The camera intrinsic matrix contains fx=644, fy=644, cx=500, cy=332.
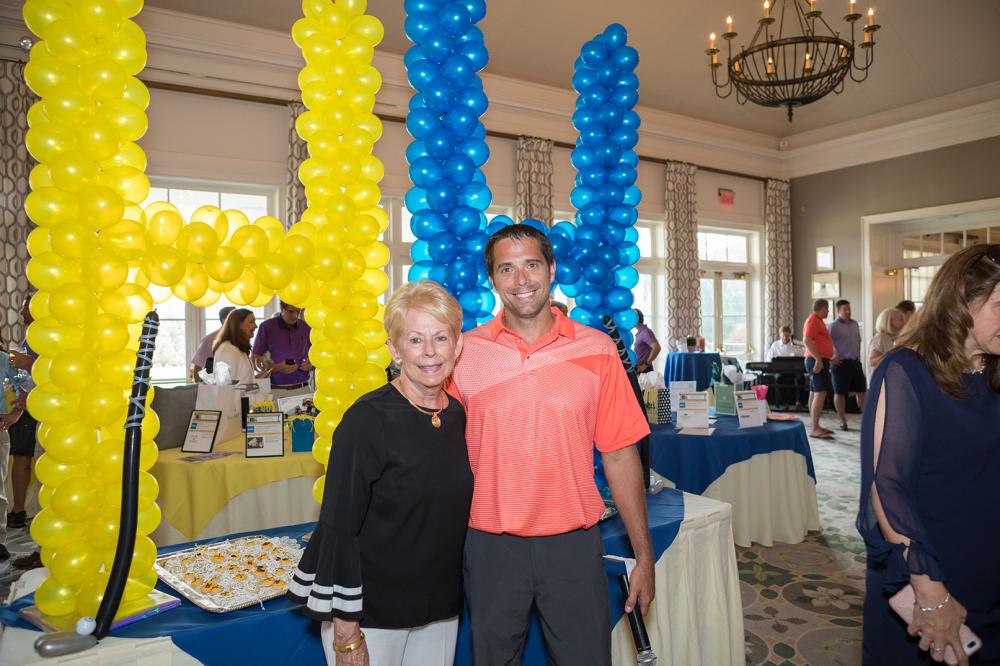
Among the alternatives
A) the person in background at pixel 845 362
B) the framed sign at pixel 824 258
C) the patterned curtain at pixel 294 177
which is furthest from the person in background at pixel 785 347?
the patterned curtain at pixel 294 177

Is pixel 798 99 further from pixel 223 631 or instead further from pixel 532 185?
pixel 223 631

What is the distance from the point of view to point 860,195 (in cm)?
1089

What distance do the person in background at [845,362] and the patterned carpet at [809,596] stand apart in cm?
367

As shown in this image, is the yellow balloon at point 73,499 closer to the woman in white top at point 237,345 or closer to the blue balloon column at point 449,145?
the blue balloon column at point 449,145

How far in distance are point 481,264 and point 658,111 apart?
799 cm

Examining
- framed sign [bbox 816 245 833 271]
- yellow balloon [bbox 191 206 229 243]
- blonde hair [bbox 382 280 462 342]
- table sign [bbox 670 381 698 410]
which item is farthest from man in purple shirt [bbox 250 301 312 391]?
framed sign [bbox 816 245 833 271]

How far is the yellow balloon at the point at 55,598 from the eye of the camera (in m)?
1.76

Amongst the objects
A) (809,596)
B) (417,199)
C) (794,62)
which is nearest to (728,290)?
(794,62)

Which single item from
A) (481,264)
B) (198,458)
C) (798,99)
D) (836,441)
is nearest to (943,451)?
(481,264)

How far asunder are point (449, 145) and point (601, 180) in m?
0.99

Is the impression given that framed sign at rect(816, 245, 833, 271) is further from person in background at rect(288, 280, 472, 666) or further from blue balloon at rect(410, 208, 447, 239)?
person in background at rect(288, 280, 472, 666)

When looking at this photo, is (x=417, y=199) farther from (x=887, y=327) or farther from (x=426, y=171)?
(x=887, y=327)

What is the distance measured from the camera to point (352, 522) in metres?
1.43

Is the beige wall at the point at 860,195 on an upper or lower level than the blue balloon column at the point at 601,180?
upper
